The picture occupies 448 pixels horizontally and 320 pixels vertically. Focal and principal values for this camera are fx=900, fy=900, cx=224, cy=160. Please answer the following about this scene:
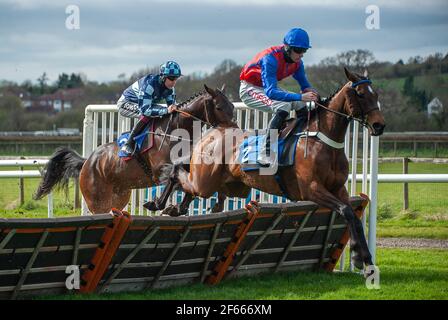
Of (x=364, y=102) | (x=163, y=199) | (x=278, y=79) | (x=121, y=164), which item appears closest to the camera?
(x=364, y=102)

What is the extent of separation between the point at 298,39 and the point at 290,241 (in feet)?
5.87

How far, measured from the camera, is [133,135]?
9.46 meters

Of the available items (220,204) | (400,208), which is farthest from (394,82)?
(220,204)

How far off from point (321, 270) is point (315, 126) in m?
1.30

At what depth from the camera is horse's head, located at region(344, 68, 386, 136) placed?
7418mm

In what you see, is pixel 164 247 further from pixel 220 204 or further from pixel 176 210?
pixel 220 204

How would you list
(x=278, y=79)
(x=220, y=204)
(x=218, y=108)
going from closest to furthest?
(x=278, y=79) < (x=220, y=204) < (x=218, y=108)

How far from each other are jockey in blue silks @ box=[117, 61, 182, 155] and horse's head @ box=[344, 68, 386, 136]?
2292 mm

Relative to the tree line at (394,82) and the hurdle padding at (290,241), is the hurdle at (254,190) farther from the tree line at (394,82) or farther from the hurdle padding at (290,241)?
the tree line at (394,82)

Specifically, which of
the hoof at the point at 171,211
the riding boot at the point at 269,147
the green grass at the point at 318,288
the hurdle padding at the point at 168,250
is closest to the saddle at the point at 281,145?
the riding boot at the point at 269,147

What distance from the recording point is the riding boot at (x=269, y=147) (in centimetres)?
791

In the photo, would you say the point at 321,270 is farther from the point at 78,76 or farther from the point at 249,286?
the point at 78,76

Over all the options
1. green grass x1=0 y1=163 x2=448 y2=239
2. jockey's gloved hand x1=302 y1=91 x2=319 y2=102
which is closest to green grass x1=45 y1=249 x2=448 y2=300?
jockey's gloved hand x1=302 y1=91 x2=319 y2=102

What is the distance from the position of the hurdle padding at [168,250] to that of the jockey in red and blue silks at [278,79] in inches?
47.9
